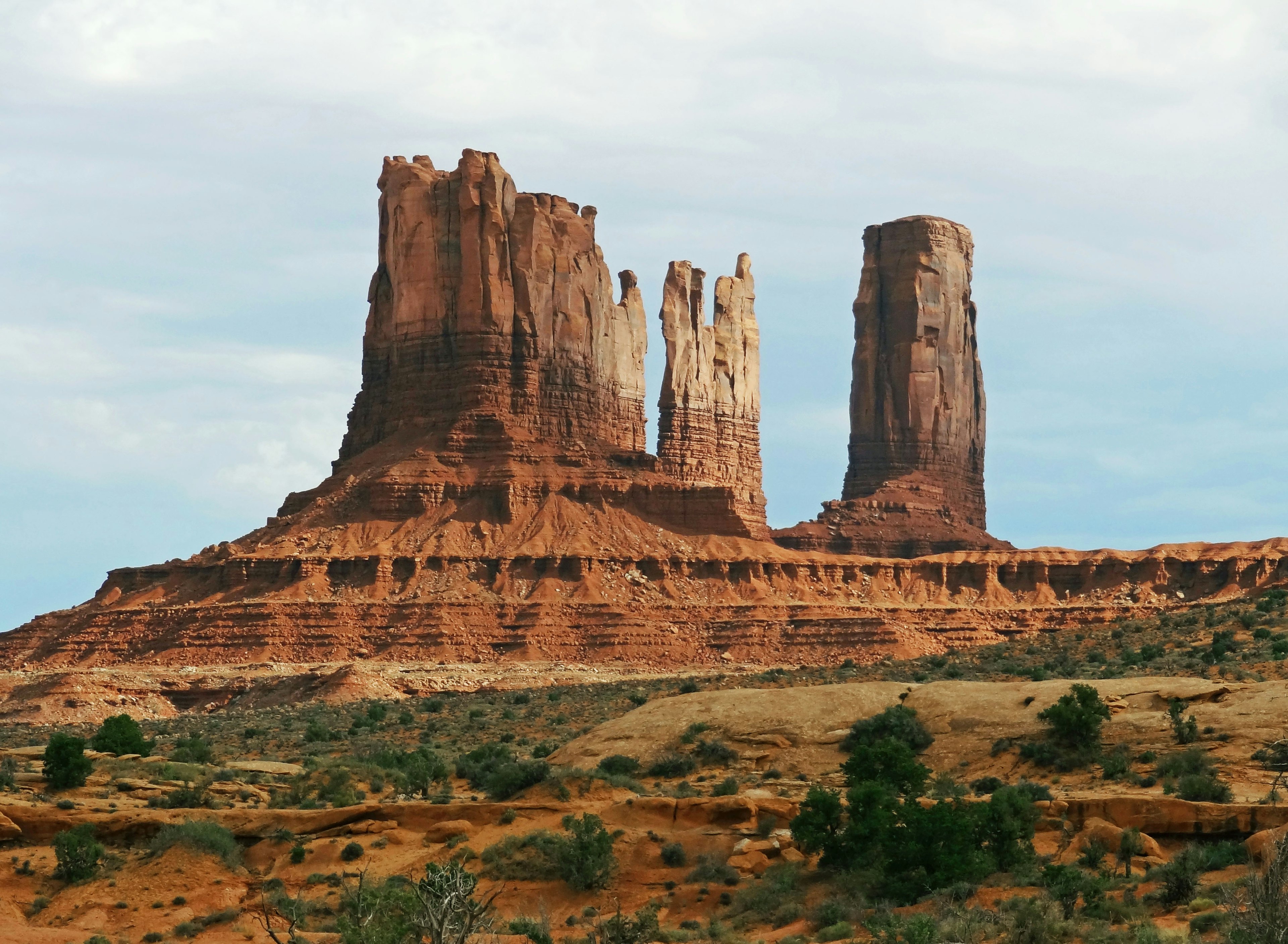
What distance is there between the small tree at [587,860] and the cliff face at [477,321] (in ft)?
240

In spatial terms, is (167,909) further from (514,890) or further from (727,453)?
(727,453)

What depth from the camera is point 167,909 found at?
114 ft

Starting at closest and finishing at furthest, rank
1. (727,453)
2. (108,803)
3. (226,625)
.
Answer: (108,803)
(226,625)
(727,453)

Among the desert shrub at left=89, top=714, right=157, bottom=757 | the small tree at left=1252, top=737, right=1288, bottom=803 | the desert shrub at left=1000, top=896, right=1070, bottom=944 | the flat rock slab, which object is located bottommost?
the desert shrub at left=1000, top=896, right=1070, bottom=944

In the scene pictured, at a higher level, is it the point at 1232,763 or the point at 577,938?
the point at 1232,763

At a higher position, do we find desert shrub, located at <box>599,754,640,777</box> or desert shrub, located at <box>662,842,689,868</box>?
desert shrub, located at <box>599,754,640,777</box>

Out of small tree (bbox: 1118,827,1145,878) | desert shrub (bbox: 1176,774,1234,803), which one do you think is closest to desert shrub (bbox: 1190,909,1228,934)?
small tree (bbox: 1118,827,1145,878)

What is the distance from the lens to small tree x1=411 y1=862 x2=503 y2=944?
24.0 metres

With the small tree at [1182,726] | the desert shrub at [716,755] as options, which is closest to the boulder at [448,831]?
the desert shrub at [716,755]

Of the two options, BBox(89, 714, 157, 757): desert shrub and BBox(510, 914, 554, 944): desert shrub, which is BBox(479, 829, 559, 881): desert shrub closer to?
BBox(510, 914, 554, 944): desert shrub

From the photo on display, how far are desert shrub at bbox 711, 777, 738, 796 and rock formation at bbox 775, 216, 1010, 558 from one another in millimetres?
102258

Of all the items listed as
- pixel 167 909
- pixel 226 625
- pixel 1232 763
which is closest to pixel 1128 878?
pixel 1232 763

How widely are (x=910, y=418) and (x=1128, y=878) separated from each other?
11437 centimetres

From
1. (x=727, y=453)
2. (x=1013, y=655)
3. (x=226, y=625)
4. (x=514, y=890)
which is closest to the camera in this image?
(x=514, y=890)
